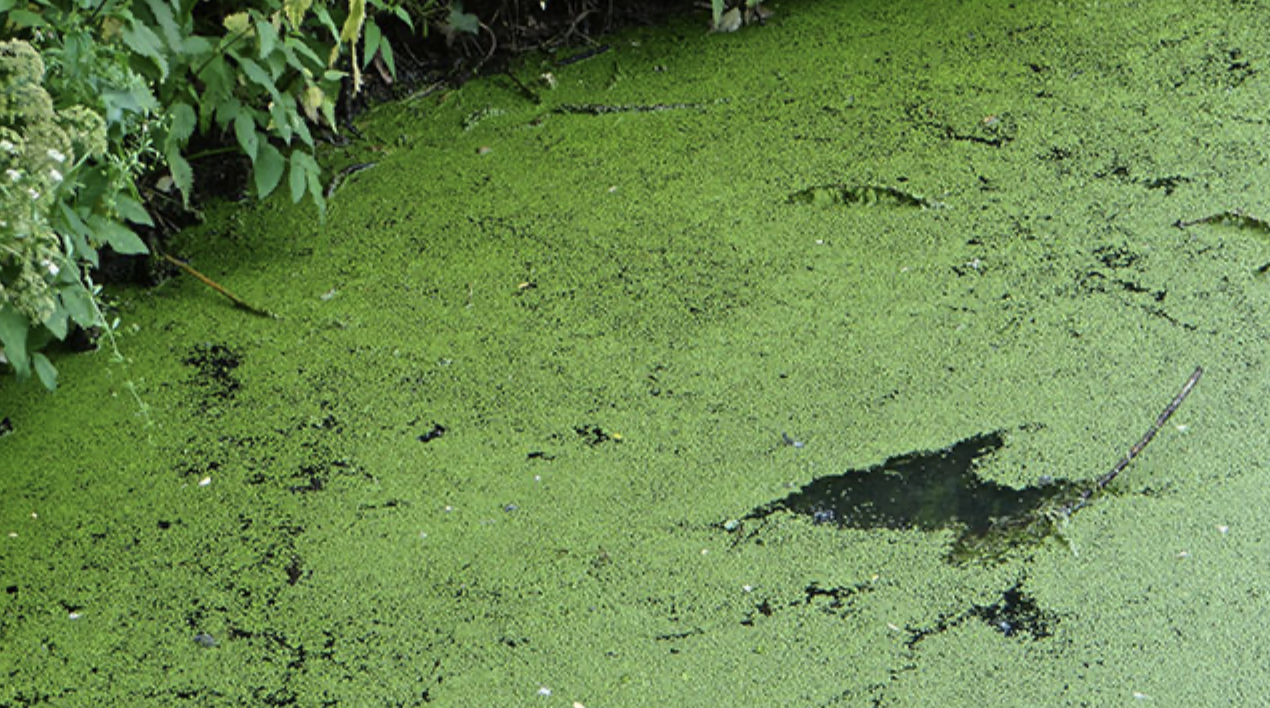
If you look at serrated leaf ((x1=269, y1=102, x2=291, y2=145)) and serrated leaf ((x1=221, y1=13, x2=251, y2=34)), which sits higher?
serrated leaf ((x1=221, y1=13, x2=251, y2=34))

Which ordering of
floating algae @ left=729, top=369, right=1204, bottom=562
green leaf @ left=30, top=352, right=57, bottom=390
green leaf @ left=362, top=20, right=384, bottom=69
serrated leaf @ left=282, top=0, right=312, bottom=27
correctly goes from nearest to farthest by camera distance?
floating algae @ left=729, top=369, right=1204, bottom=562
green leaf @ left=30, top=352, right=57, bottom=390
serrated leaf @ left=282, top=0, right=312, bottom=27
green leaf @ left=362, top=20, right=384, bottom=69

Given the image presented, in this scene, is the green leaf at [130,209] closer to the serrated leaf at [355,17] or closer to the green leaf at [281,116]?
the green leaf at [281,116]

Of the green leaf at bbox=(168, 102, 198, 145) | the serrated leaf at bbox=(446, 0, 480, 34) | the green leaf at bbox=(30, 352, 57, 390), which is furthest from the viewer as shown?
the serrated leaf at bbox=(446, 0, 480, 34)

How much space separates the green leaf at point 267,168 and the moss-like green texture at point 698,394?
17 cm

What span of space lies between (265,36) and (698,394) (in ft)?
2.60

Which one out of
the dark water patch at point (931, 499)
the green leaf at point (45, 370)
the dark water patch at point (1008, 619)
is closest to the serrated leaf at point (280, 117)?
the green leaf at point (45, 370)

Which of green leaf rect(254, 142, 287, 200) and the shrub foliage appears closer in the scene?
the shrub foliage

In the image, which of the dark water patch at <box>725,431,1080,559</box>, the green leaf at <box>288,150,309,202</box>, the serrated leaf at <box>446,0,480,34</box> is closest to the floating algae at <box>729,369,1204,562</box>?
the dark water patch at <box>725,431,1080,559</box>

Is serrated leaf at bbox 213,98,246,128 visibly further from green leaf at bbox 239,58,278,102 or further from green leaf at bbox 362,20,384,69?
green leaf at bbox 362,20,384,69

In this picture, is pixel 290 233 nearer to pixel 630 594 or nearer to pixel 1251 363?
pixel 630 594

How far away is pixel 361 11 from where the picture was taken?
212cm

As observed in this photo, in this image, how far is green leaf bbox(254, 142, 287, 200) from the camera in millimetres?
2236

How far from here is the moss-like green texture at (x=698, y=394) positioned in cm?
168

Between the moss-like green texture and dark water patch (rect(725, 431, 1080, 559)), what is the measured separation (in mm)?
26
